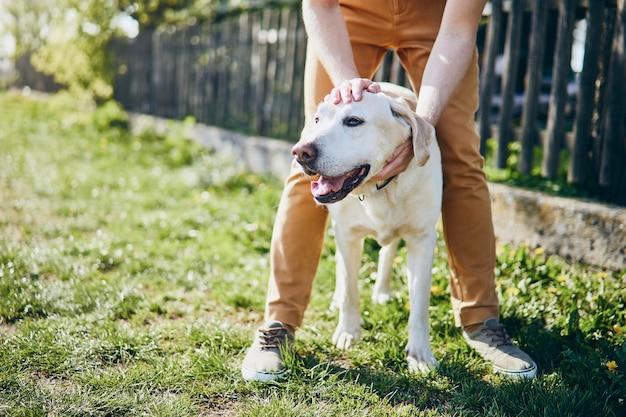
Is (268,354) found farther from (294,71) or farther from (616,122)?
(294,71)

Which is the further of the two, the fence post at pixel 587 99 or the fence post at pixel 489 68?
the fence post at pixel 489 68

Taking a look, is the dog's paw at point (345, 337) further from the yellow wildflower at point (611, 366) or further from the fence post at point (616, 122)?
the fence post at point (616, 122)

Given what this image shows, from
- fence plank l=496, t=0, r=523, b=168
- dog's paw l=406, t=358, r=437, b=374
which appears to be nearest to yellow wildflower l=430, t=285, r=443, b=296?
dog's paw l=406, t=358, r=437, b=374

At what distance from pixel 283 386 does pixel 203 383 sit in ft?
1.03

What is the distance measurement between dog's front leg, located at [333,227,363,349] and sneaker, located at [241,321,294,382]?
26cm

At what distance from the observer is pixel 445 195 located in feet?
9.10

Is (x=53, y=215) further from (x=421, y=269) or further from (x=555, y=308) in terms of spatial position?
(x=555, y=308)

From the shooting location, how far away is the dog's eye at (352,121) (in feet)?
7.34

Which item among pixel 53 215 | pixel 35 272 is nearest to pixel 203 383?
pixel 35 272

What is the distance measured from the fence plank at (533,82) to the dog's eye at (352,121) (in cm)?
229

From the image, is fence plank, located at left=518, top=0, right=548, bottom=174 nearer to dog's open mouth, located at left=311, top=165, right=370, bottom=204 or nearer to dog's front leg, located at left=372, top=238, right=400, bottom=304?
dog's front leg, located at left=372, top=238, right=400, bottom=304

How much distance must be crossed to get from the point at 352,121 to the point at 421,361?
3.40 feet

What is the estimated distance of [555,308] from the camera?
293 centimetres

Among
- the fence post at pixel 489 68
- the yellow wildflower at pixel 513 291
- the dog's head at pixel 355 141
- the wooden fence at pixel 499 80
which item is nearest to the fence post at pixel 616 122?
the wooden fence at pixel 499 80
